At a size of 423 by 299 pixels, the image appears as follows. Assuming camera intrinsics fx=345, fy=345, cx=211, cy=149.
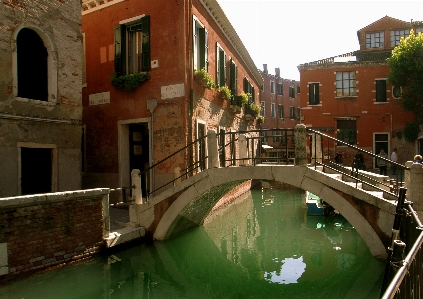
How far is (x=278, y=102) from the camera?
35656 millimetres

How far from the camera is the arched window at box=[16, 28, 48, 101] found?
26.2ft

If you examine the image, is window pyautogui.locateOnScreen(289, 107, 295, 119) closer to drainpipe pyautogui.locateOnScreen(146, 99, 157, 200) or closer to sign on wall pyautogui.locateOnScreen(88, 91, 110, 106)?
sign on wall pyautogui.locateOnScreen(88, 91, 110, 106)

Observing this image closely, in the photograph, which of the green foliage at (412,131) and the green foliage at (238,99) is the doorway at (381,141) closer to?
the green foliage at (412,131)

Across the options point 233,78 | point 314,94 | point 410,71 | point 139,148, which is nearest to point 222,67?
point 233,78

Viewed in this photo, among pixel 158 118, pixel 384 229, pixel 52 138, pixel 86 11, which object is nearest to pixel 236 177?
pixel 384 229

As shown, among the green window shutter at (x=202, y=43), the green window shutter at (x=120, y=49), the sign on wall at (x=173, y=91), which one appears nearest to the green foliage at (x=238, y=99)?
the green window shutter at (x=202, y=43)

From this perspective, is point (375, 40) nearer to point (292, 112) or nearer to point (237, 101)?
point (237, 101)

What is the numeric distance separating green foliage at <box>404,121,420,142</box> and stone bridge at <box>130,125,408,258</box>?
13.7 meters

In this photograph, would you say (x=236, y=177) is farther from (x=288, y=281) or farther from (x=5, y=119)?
(x=5, y=119)

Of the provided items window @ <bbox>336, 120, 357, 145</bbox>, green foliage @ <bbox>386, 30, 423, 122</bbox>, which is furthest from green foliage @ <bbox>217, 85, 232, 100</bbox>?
green foliage @ <bbox>386, 30, 423, 122</bbox>

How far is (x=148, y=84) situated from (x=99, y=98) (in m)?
2.09

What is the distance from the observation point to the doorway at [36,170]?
8.00 m

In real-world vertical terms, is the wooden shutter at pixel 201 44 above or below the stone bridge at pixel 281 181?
above

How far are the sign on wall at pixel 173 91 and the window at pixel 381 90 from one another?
599 inches
